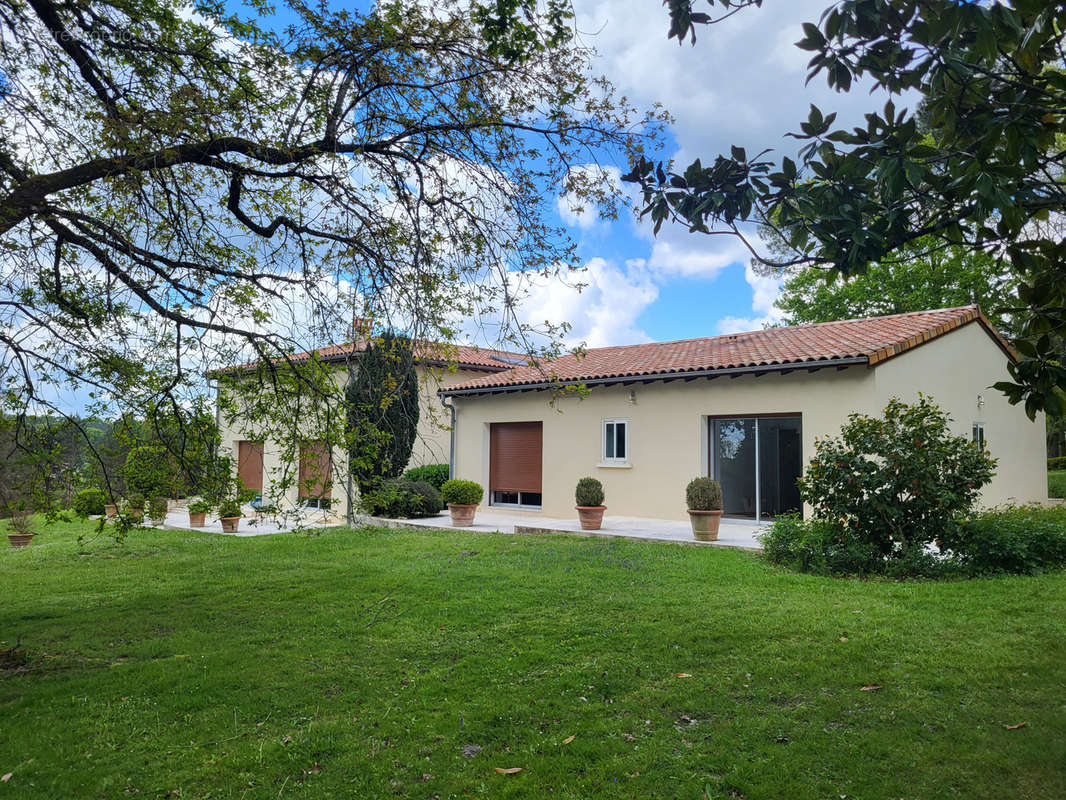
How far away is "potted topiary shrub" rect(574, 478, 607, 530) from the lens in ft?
46.3

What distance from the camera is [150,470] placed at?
21.2 ft

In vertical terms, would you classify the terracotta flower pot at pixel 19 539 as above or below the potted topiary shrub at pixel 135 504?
below

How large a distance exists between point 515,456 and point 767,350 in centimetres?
716

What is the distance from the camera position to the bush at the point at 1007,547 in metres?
8.50

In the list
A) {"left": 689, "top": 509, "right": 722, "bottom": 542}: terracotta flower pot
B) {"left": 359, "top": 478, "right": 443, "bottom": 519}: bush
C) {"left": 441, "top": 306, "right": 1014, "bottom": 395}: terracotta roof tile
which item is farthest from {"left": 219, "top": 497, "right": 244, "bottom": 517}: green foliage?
{"left": 359, "top": 478, "right": 443, "bottom": 519}: bush

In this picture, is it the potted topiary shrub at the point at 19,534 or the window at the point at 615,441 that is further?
the window at the point at 615,441

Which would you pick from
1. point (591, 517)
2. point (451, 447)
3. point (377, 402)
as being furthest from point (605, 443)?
point (377, 402)

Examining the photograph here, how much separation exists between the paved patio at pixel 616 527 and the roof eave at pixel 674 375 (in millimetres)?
2955

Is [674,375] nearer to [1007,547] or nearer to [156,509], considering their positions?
[1007,547]

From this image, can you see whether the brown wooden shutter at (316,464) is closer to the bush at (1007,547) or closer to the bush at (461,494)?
the bush at (1007,547)

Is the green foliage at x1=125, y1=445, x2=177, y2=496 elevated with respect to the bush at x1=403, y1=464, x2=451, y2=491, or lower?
elevated

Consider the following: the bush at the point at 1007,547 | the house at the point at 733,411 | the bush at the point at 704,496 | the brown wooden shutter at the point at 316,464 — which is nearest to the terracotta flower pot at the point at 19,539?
the house at the point at 733,411

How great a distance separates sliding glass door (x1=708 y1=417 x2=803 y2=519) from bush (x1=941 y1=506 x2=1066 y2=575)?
4946 millimetres

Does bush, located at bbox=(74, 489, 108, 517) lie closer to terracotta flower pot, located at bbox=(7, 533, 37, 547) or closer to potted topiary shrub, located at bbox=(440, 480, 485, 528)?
potted topiary shrub, located at bbox=(440, 480, 485, 528)
